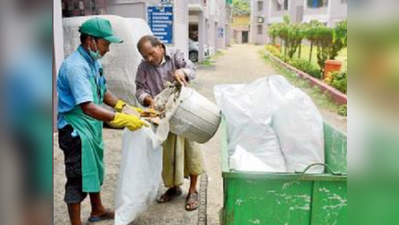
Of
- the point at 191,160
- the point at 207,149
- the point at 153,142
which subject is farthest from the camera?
the point at 207,149

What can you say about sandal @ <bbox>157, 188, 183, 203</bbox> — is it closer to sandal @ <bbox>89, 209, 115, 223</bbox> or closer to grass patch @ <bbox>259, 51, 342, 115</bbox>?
sandal @ <bbox>89, 209, 115, 223</bbox>

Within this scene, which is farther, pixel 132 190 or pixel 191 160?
pixel 191 160

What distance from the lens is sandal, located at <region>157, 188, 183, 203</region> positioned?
144 inches

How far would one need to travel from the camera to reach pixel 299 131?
298 cm

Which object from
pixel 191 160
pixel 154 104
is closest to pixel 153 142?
pixel 154 104

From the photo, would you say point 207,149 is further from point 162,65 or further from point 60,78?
point 60,78

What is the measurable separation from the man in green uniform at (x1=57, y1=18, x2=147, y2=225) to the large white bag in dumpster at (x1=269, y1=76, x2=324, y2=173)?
117cm

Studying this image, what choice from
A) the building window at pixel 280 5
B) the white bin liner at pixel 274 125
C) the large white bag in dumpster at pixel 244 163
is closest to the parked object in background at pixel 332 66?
the white bin liner at pixel 274 125

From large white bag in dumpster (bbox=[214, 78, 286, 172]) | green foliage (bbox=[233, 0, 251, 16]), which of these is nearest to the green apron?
large white bag in dumpster (bbox=[214, 78, 286, 172])

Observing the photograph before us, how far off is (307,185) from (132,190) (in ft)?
4.38

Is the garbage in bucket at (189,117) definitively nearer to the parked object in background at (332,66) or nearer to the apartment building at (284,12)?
the parked object in background at (332,66)

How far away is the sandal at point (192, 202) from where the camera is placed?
350 centimetres

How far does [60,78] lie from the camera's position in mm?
2617

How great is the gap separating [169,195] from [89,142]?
1259 mm
